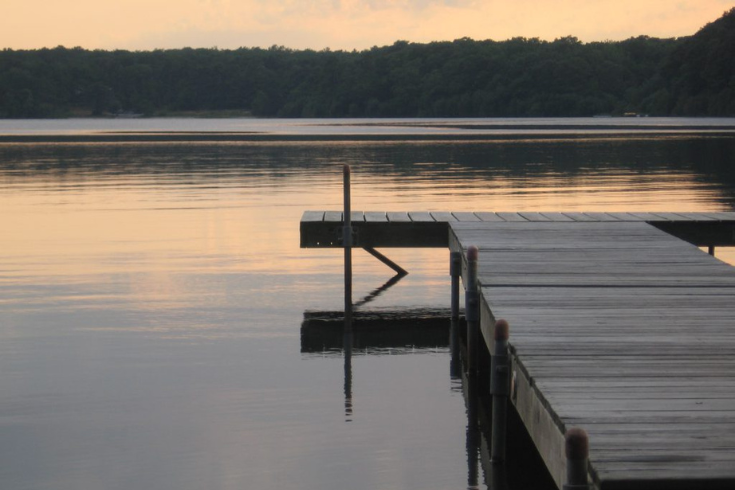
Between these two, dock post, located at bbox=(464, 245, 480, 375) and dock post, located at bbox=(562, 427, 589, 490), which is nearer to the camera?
dock post, located at bbox=(562, 427, 589, 490)

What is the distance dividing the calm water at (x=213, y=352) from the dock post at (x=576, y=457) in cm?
301

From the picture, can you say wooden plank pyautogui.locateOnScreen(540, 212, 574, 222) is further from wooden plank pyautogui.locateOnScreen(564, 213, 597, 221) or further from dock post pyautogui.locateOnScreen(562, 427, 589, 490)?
dock post pyautogui.locateOnScreen(562, 427, 589, 490)

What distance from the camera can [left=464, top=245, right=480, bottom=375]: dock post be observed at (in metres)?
10.0

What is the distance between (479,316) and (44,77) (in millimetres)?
158426

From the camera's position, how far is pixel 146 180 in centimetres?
3750

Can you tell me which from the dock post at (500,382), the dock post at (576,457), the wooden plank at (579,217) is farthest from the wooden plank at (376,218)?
the dock post at (576,457)

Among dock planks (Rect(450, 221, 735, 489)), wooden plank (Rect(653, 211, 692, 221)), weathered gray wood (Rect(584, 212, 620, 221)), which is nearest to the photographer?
dock planks (Rect(450, 221, 735, 489))

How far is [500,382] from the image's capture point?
7414mm

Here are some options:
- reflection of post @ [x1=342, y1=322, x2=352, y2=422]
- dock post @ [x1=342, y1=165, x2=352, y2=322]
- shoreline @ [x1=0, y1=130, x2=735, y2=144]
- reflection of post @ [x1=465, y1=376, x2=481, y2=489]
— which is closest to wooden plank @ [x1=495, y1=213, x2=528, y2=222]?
dock post @ [x1=342, y1=165, x2=352, y2=322]

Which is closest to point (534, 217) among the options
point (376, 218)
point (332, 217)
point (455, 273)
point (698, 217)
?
point (698, 217)

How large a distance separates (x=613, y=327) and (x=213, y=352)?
4.76 meters

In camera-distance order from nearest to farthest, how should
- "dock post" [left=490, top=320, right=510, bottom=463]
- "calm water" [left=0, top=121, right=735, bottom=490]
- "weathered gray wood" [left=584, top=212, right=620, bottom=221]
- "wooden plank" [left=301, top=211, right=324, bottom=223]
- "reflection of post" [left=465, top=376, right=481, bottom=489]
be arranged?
1. "dock post" [left=490, top=320, right=510, bottom=463]
2. "reflection of post" [left=465, top=376, right=481, bottom=489]
3. "calm water" [left=0, top=121, right=735, bottom=490]
4. "wooden plank" [left=301, top=211, right=324, bottom=223]
5. "weathered gray wood" [left=584, top=212, right=620, bottom=221]

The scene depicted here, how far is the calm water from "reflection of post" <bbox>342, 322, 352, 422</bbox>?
36 millimetres

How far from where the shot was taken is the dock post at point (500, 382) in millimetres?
7164
